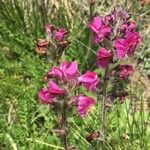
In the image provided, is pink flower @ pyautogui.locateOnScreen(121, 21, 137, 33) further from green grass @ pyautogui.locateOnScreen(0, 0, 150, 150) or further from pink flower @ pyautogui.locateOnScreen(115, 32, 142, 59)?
green grass @ pyautogui.locateOnScreen(0, 0, 150, 150)

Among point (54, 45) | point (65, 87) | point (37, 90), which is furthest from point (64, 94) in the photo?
point (37, 90)

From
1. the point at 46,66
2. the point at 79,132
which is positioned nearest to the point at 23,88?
the point at 46,66

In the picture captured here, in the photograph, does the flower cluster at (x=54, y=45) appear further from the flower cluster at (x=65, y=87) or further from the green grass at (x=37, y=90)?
the flower cluster at (x=65, y=87)

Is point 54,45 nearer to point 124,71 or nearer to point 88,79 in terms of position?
point 124,71

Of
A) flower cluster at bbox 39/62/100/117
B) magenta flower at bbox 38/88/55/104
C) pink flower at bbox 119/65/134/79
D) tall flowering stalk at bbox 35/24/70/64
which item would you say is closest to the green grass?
pink flower at bbox 119/65/134/79

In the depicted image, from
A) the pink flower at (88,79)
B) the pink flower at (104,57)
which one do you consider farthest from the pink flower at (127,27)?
the pink flower at (88,79)

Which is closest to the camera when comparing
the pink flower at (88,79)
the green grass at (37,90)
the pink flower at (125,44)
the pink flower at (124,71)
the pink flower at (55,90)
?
the pink flower at (55,90)

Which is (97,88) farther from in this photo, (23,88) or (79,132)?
(23,88)
